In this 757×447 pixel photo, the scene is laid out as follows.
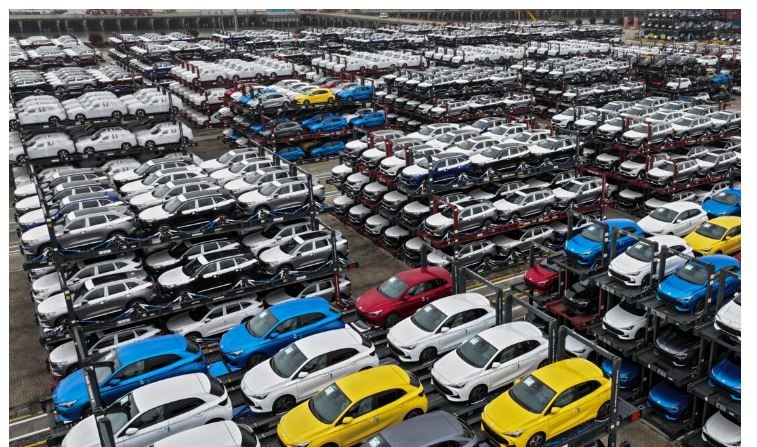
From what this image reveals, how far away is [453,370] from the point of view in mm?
12711

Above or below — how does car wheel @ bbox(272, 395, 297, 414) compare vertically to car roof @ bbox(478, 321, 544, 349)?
below

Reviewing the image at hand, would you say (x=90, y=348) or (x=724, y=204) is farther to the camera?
(x=724, y=204)

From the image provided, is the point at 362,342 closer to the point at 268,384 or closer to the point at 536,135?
the point at 268,384

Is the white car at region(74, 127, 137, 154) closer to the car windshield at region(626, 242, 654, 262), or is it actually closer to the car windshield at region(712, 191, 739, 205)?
the car windshield at region(626, 242, 654, 262)

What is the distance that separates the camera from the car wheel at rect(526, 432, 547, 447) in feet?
37.0

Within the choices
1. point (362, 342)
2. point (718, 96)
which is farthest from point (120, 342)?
point (718, 96)

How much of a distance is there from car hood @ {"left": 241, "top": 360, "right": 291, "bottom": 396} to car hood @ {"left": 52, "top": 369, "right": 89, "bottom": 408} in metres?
3.66

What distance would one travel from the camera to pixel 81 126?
105ft

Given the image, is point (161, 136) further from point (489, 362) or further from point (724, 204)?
point (724, 204)

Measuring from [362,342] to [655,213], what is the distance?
13781 mm

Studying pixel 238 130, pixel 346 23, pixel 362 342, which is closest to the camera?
pixel 362 342

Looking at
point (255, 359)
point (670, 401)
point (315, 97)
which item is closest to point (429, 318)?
point (255, 359)

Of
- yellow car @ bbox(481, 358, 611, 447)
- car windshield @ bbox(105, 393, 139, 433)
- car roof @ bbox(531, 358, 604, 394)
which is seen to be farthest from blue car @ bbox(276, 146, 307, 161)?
yellow car @ bbox(481, 358, 611, 447)

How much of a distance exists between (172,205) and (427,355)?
10.2m
